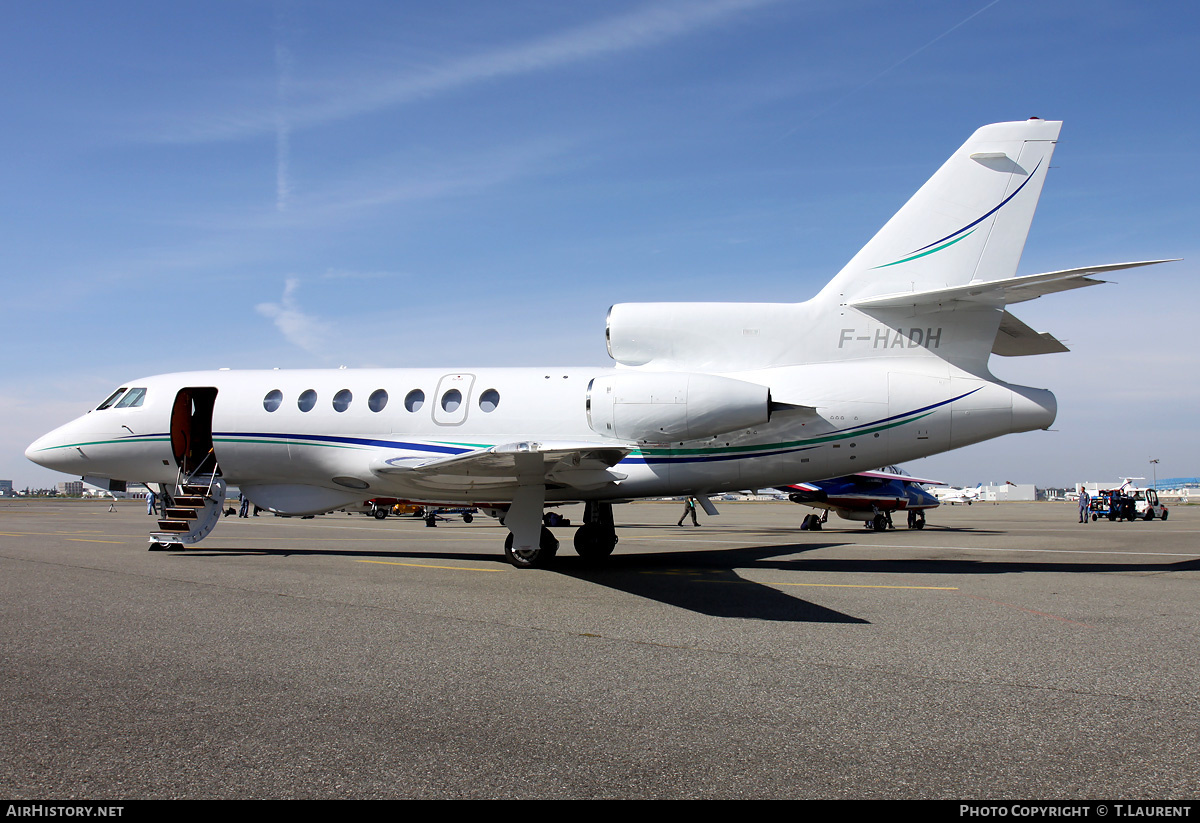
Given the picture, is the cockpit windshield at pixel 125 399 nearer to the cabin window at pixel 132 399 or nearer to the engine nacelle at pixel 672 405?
the cabin window at pixel 132 399

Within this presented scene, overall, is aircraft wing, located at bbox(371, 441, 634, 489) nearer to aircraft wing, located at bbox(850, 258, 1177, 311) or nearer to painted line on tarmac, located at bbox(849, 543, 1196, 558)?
aircraft wing, located at bbox(850, 258, 1177, 311)

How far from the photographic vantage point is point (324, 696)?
17.1ft

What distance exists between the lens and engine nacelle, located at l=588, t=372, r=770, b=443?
11438 millimetres

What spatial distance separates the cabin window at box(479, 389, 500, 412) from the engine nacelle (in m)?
2.91

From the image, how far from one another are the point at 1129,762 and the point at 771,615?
4.71 meters

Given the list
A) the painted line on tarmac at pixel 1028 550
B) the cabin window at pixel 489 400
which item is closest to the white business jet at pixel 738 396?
the cabin window at pixel 489 400

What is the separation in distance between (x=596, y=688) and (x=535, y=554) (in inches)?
316

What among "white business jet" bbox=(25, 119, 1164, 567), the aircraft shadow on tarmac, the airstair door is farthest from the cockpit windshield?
the aircraft shadow on tarmac

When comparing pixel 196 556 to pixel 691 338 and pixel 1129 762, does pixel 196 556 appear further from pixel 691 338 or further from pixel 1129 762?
pixel 1129 762

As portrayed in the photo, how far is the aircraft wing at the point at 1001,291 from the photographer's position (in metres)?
10.6

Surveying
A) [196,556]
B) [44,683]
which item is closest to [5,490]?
[196,556]

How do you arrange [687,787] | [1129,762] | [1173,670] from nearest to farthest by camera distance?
[687,787]
[1129,762]
[1173,670]

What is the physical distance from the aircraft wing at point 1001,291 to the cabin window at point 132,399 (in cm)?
1452

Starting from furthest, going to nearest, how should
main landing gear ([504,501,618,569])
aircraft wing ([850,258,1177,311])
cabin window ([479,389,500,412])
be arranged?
1. main landing gear ([504,501,618,569])
2. cabin window ([479,389,500,412])
3. aircraft wing ([850,258,1177,311])
